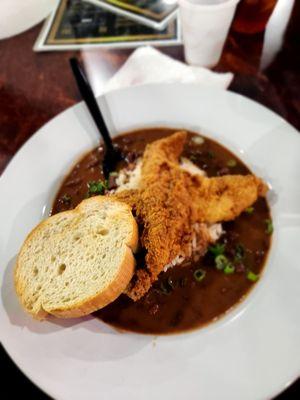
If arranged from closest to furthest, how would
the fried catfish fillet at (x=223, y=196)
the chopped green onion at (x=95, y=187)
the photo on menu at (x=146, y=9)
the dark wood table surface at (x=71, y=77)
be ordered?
the fried catfish fillet at (x=223, y=196) → the chopped green onion at (x=95, y=187) → the dark wood table surface at (x=71, y=77) → the photo on menu at (x=146, y=9)

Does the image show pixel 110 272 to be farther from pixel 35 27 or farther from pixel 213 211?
pixel 35 27

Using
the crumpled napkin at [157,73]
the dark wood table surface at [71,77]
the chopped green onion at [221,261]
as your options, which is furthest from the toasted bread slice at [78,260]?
the crumpled napkin at [157,73]

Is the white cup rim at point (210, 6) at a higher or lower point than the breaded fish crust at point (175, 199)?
higher

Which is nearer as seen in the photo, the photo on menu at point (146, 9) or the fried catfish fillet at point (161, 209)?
the fried catfish fillet at point (161, 209)

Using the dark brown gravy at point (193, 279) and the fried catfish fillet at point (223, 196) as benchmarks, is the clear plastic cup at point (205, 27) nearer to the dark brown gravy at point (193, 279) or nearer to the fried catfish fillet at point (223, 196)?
the dark brown gravy at point (193, 279)

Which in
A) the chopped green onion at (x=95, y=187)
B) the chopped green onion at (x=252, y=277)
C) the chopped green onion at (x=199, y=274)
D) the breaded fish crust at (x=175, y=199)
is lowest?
the chopped green onion at (x=252, y=277)

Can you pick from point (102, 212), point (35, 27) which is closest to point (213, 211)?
point (102, 212)
